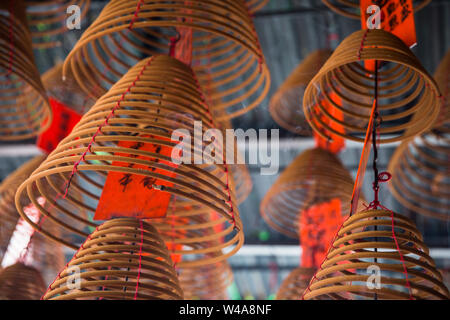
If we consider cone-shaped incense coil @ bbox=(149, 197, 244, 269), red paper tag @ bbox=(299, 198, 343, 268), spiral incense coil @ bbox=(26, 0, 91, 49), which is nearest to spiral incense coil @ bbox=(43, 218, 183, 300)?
cone-shaped incense coil @ bbox=(149, 197, 244, 269)

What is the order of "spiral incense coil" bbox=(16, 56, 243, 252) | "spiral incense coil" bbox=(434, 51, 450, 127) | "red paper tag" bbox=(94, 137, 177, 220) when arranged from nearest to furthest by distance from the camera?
"spiral incense coil" bbox=(16, 56, 243, 252)
"red paper tag" bbox=(94, 137, 177, 220)
"spiral incense coil" bbox=(434, 51, 450, 127)

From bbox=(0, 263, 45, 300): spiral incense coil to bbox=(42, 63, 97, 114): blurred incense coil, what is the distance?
→ 1.18 m

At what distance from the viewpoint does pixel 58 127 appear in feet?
9.25

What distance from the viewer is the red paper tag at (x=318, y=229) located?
3.06m

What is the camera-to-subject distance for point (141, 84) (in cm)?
161

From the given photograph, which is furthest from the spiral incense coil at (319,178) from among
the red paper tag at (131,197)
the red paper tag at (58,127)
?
the red paper tag at (131,197)

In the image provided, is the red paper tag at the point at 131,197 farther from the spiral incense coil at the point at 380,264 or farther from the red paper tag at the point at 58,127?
the red paper tag at the point at 58,127

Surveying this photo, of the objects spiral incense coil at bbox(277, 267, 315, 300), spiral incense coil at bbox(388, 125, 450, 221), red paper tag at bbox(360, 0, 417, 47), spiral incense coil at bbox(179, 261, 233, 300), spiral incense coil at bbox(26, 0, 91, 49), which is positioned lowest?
spiral incense coil at bbox(277, 267, 315, 300)

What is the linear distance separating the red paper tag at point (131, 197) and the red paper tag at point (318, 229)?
168 centimetres

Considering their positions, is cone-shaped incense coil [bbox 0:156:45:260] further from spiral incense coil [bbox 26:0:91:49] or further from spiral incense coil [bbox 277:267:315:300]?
spiral incense coil [bbox 277:267:315:300]

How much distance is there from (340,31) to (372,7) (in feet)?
12.5

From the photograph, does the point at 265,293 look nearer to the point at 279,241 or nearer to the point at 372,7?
the point at 279,241

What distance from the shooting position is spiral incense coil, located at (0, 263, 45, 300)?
2191 mm
